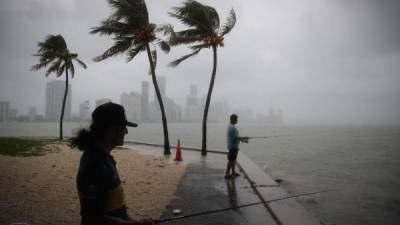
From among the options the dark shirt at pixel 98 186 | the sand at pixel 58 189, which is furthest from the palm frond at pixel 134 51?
the dark shirt at pixel 98 186

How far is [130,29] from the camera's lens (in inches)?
563

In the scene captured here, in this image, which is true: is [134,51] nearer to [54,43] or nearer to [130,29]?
[130,29]

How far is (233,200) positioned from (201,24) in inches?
407

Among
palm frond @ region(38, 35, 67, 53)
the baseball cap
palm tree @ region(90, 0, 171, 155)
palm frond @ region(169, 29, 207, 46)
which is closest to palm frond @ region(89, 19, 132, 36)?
palm tree @ region(90, 0, 171, 155)

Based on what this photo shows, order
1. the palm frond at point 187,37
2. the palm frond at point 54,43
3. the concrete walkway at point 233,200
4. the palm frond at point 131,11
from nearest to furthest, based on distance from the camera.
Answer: the concrete walkway at point 233,200 < the palm frond at point 131,11 < the palm frond at point 187,37 < the palm frond at point 54,43

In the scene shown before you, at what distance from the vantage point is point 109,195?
206cm

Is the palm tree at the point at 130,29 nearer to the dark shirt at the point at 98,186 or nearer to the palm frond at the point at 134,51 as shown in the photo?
the palm frond at the point at 134,51

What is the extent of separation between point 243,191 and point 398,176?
13558mm

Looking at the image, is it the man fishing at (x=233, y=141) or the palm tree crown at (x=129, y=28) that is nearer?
the man fishing at (x=233, y=141)

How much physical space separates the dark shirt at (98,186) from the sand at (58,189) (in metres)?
3.22

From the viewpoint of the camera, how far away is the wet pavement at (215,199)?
5.03m

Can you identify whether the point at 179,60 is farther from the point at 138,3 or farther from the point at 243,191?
the point at 243,191

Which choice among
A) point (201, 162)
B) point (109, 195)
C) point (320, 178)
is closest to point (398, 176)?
point (320, 178)

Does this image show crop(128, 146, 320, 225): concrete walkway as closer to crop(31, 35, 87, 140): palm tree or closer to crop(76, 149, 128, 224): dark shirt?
crop(76, 149, 128, 224): dark shirt
